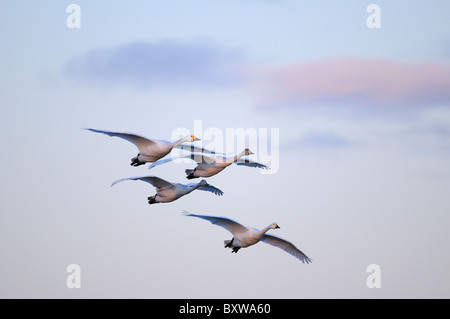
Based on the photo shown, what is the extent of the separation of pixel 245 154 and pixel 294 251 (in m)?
4.69

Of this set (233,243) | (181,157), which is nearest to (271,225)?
(233,243)

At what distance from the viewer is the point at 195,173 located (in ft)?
150

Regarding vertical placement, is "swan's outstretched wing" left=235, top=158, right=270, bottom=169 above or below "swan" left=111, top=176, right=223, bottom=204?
above

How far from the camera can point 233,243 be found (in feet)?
155

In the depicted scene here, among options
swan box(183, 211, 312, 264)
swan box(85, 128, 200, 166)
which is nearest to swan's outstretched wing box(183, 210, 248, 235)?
swan box(183, 211, 312, 264)

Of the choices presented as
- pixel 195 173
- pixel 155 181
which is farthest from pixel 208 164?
pixel 155 181

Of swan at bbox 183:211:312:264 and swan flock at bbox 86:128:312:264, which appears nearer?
swan flock at bbox 86:128:312:264

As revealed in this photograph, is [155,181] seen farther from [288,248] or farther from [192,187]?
[288,248]

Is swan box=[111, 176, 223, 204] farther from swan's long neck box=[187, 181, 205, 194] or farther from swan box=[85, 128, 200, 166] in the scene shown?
swan box=[85, 128, 200, 166]

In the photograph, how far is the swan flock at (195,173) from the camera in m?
44.6

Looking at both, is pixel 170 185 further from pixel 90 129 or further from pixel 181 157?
pixel 90 129

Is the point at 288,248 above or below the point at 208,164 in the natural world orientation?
below

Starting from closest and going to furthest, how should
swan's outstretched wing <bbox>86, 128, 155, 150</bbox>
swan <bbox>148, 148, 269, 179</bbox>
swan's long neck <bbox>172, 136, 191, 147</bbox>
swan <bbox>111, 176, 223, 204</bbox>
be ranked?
swan's outstretched wing <bbox>86, 128, 155, 150</bbox>
swan's long neck <bbox>172, 136, 191, 147</bbox>
swan <bbox>148, 148, 269, 179</bbox>
swan <bbox>111, 176, 223, 204</bbox>

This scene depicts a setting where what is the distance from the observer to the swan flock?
146ft
